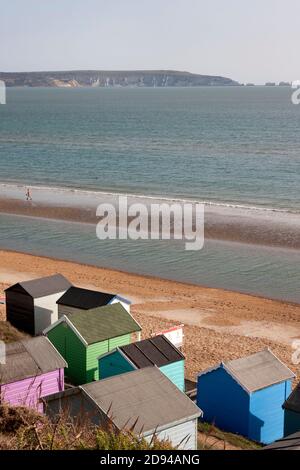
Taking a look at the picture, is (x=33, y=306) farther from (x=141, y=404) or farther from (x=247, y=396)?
(x=141, y=404)

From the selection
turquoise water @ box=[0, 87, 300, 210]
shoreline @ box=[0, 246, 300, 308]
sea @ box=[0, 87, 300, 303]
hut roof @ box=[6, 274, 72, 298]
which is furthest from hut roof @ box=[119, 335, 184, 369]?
turquoise water @ box=[0, 87, 300, 210]

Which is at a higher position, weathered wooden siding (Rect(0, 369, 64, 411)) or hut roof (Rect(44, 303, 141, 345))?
hut roof (Rect(44, 303, 141, 345))

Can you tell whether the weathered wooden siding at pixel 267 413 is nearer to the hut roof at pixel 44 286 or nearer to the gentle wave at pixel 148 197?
the hut roof at pixel 44 286

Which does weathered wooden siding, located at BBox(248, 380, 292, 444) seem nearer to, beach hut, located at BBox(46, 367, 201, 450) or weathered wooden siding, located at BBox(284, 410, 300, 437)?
weathered wooden siding, located at BBox(284, 410, 300, 437)

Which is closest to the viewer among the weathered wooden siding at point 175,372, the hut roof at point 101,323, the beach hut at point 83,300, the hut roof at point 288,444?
the hut roof at point 288,444

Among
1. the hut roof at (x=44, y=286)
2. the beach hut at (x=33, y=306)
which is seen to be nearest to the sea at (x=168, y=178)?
the hut roof at (x=44, y=286)

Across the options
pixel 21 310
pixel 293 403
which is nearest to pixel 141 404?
pixel 293 403
